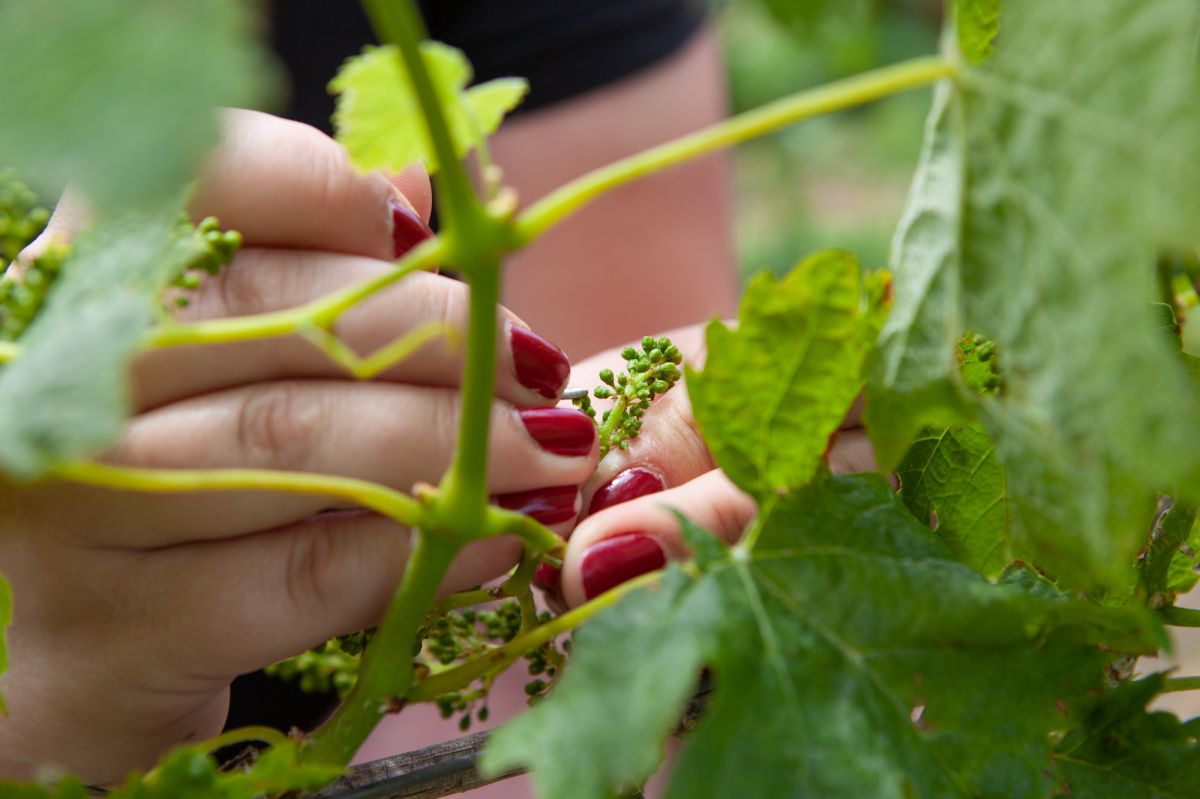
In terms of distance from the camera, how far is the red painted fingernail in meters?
0.45

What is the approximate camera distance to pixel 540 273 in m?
1.55

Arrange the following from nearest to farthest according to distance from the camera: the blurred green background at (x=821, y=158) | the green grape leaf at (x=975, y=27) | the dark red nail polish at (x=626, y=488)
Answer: the green grape leaf at (x=975, y=27)
the dark red nail polish at (x=626, y=488)
the blurred green background at (x=821, y=158)

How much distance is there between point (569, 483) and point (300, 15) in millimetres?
1059

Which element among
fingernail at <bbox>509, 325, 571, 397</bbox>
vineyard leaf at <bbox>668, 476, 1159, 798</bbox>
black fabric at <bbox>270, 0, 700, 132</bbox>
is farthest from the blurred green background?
vineyard leaf at <bbox>668, 476, 1159, 798</bbox>

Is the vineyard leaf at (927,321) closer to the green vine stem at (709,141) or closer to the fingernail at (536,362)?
the green vine stem at (709,141)

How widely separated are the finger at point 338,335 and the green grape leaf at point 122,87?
235mm

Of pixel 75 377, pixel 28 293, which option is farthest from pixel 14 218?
pixel 75 377

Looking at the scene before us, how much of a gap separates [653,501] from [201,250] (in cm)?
21

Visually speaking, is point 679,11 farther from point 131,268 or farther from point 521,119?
point 131,268

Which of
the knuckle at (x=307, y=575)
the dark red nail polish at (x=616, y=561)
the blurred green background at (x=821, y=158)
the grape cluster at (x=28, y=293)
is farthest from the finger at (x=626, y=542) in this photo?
the blurred green background at (x=821, y=158)

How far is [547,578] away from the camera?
0.46 m

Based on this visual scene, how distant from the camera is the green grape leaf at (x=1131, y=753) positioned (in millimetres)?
378

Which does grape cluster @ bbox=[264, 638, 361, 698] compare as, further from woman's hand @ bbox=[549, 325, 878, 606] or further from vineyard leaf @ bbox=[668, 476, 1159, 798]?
vineyard leaf @ bbox=[668, 476, 1159, 798]

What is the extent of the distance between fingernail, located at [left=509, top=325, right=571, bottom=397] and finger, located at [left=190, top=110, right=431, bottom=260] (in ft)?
0.21
